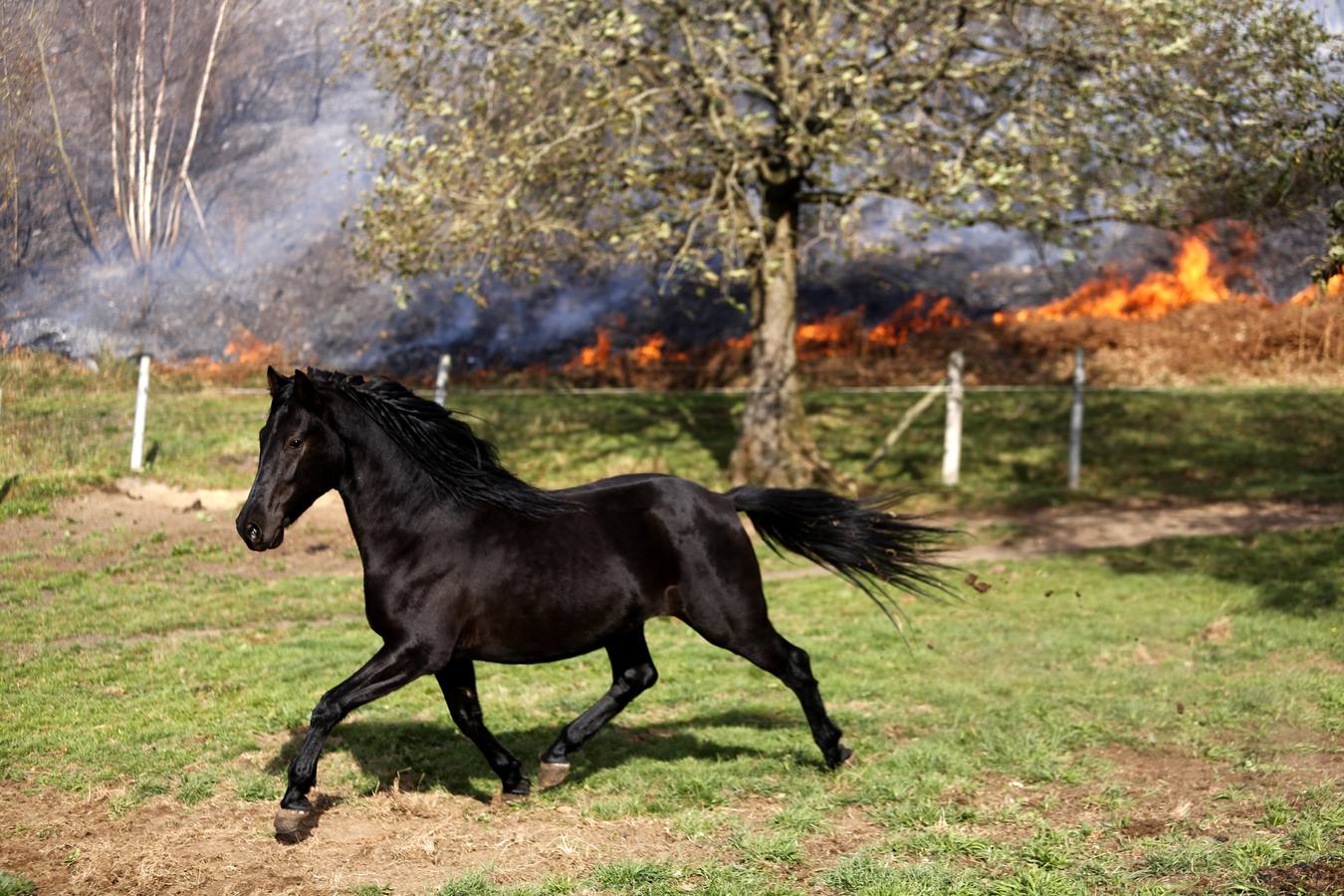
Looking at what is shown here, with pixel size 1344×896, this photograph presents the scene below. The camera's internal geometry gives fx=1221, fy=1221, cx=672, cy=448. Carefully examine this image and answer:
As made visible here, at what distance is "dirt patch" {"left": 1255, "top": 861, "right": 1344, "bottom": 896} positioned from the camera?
507 cm

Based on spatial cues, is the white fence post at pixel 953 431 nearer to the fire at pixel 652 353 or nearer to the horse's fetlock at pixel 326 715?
the fire at pixel 652 353

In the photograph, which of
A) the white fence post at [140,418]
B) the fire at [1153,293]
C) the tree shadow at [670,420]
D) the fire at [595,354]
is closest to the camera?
the white fence post at [140,418]

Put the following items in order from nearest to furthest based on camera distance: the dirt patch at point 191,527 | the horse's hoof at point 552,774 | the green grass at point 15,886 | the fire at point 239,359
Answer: the green grass at point 15,886 → the horse's hoof at point 552,774 → the dirt patch at point 191,527 → the fire at point 239,359

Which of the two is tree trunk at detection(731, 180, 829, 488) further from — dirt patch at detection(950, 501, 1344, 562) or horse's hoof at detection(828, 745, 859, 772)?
horse's hoof at detection(828, 745, 859, 772)

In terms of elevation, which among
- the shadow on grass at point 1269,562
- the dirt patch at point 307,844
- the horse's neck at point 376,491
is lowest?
the dirt patch at point 307,844

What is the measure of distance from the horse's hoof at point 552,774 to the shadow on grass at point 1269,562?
834cm

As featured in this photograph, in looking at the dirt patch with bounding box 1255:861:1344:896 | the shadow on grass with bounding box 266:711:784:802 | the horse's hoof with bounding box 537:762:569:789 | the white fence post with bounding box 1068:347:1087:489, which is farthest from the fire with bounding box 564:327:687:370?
the dirt patch with bounding box 1255:861:1344:896

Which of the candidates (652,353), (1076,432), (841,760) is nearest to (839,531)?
(841,760)

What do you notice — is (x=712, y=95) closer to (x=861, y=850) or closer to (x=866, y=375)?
(x=866, y=375)

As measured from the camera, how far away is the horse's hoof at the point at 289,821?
5.89 meters

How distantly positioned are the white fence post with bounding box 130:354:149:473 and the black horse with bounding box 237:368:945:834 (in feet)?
34.7

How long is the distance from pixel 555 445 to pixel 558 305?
29.0 ft

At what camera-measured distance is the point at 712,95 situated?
53.0ft

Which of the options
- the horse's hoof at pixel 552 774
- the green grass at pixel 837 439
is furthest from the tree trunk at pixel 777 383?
the horse's hoof at pixel 552 774
